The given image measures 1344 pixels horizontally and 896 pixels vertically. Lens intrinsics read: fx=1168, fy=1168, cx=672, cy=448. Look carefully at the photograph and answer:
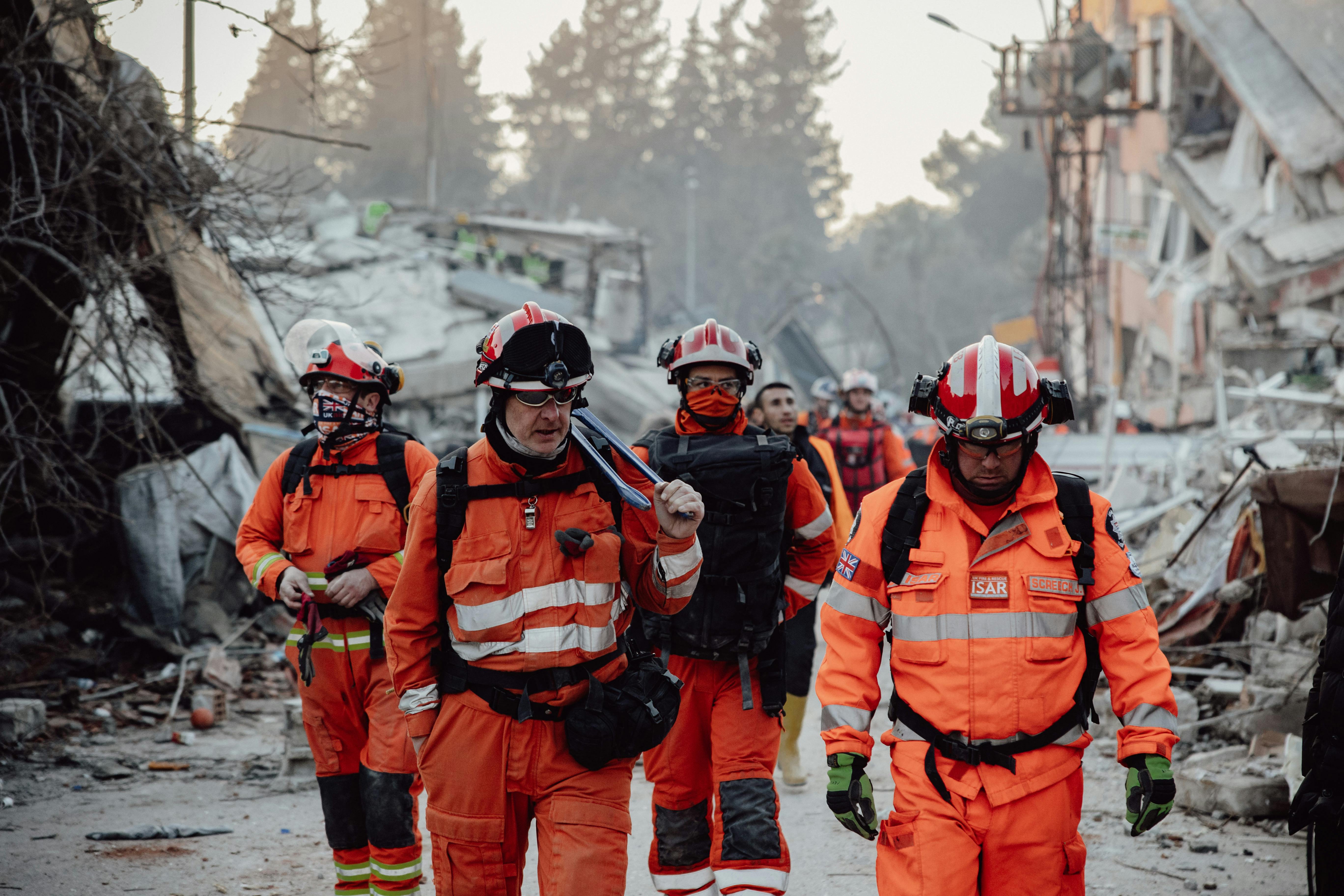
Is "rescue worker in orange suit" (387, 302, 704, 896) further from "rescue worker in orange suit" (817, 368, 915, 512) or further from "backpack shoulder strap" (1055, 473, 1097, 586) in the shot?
"rescue worker in orange suit" (817, 368, 915, 512)

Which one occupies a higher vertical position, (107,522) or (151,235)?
(151,235)

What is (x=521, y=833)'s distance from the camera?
3.37m

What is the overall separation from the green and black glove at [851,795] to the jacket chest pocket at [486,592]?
95 centimetres

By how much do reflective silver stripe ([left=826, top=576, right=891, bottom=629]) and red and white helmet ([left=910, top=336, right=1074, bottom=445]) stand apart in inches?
20.7

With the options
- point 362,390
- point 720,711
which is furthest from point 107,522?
point 720,711

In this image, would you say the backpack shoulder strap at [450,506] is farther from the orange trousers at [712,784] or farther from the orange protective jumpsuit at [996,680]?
the orange trousers at [712,784]

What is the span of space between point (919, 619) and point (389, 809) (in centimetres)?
227

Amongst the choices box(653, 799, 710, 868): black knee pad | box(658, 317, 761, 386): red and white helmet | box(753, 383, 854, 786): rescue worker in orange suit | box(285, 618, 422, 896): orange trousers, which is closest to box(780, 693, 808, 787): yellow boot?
box(753, 383, 854, 786): rescue worker in orange suit

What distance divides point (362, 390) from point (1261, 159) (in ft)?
65.7

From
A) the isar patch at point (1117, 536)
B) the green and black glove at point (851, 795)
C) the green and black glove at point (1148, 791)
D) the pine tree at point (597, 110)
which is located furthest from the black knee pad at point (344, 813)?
the pine tree at point (597, 110)

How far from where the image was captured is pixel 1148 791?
9.89 feet

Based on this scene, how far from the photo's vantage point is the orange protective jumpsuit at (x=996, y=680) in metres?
3.05

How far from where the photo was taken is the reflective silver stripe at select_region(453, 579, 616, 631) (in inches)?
129

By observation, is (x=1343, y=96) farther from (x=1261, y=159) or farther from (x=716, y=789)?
(x=716, y=789)
